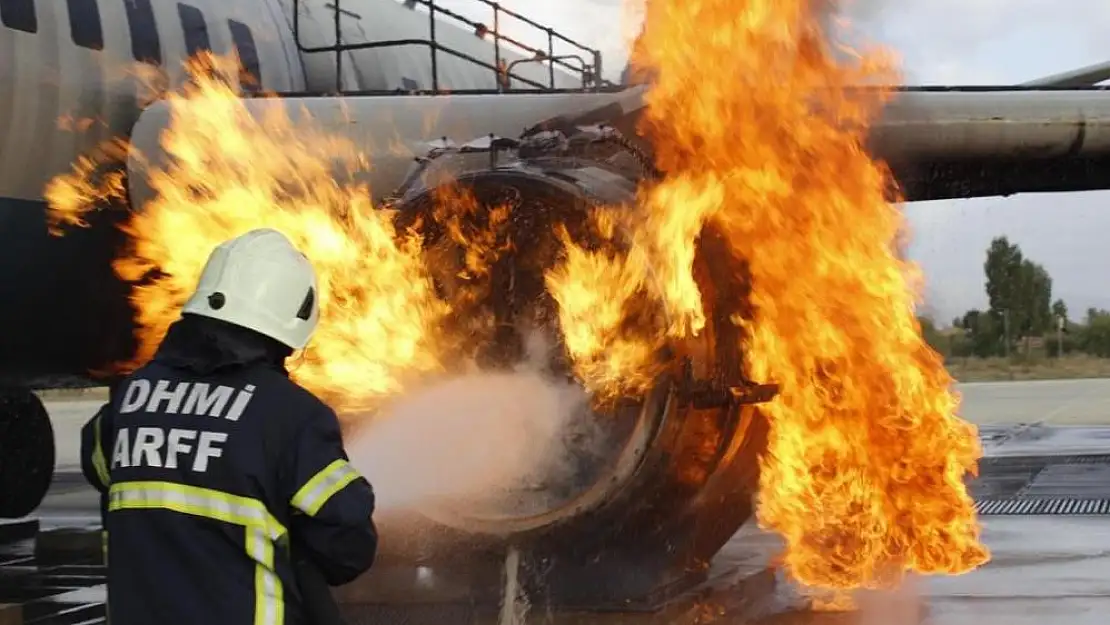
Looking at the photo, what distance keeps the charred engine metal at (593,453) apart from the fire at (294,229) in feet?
1.08

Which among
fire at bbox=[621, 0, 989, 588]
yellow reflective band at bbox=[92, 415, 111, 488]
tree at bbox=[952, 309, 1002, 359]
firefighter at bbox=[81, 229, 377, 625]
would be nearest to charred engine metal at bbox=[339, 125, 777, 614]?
fire at bbox=[621, 0, 989, 588]

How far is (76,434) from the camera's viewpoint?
27875 millimetres

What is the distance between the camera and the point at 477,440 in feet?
23.0

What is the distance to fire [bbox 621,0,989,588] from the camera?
7176mm

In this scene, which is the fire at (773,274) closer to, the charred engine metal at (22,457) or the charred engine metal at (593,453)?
the charred engine metal at (593,453)

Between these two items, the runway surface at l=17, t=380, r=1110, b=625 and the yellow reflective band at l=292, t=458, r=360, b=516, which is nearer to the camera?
the yellow reflective band at l=292, t=458, r=360, b=516

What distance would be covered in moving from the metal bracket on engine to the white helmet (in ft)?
9.74

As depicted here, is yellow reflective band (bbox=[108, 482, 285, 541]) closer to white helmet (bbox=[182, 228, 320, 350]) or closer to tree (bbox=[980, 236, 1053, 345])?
white helmet (bbox=[182, 228, 320, 350])

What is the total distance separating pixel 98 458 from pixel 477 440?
135 inches

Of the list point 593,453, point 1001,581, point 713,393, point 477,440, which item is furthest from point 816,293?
point 1001,581

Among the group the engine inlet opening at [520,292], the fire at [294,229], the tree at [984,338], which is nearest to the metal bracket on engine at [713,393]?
the engine inlet opening at [520,292]

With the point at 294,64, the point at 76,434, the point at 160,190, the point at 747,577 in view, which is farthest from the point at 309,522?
the point at 76,434

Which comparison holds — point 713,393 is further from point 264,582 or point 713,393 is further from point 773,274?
point 264,582

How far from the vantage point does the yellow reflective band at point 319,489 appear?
3197mm
